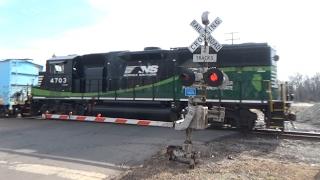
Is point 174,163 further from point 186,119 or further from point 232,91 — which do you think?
point 232,91

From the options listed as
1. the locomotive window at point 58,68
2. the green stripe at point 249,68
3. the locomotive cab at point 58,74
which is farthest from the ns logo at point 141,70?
the locomotive window at point 58,68

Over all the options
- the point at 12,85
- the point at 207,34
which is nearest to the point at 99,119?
the point at 12,85

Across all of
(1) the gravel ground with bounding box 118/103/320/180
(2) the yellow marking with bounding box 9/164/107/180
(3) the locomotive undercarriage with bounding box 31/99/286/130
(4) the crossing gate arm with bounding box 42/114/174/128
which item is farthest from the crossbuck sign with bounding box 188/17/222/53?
(3) the locomotive undercarriage with bounding box 31/99/286/130

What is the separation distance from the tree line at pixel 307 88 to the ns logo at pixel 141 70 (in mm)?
87308

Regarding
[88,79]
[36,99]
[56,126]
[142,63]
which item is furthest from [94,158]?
[36,99]

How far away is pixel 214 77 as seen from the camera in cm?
913

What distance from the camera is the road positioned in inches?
388

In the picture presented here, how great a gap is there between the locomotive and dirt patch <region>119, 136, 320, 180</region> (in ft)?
9.40

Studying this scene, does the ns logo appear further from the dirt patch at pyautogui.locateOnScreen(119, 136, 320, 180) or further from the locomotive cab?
the dirt patch at pyautogui.locateOnScreen(119, 136, 320, 180)

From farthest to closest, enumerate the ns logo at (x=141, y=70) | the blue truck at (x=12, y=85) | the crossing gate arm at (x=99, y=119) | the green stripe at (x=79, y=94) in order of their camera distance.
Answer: the blue truck at (x=12, y=85), the ns logo at (x=141, y=70), the green stripe at (x=79, y=94), the crossing gate arm at (x=99, y=119)

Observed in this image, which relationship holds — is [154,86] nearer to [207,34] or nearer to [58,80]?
[58,80]

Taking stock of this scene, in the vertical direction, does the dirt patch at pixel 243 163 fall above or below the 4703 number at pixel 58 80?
below

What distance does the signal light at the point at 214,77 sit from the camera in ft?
29.8

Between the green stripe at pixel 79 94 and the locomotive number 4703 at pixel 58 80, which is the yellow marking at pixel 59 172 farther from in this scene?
the locomotive number 4703 at pixel 58 80
